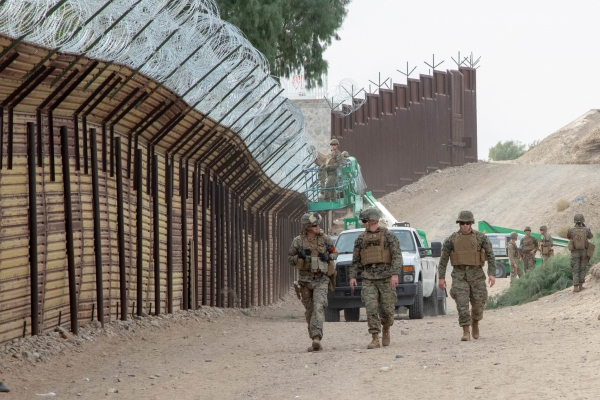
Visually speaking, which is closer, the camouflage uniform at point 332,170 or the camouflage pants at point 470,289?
the camouflage pants at point 470,289

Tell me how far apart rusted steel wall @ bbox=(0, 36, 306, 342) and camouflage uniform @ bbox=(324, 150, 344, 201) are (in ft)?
14.9

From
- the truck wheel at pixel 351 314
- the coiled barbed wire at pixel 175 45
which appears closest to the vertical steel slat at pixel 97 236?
the coiled barbed wire at pixel 175 45

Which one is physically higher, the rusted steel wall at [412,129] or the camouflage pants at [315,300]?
the rusted steel wall at [412,129]

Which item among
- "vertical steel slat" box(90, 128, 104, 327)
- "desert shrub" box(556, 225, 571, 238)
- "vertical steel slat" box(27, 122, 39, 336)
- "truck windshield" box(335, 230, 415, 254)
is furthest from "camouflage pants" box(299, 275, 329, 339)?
"desert shrub" box(556, 225, 571, 238)

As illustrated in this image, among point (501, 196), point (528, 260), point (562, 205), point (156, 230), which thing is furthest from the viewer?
point (501, 196)

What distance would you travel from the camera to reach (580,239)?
20.6 m

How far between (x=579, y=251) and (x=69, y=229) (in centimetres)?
1145

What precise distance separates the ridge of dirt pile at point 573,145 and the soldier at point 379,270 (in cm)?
5582

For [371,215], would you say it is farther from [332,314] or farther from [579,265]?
[579,265]

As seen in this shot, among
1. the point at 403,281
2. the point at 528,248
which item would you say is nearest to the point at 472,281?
the point at 403,281

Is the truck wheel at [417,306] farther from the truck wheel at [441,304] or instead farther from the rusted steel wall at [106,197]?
the truck wheel at [441,304]

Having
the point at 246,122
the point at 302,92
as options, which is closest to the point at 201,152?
the point at 246,122

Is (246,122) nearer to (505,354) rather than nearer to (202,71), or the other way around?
(202,71)

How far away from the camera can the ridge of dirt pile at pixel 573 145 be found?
67812 millimetres
